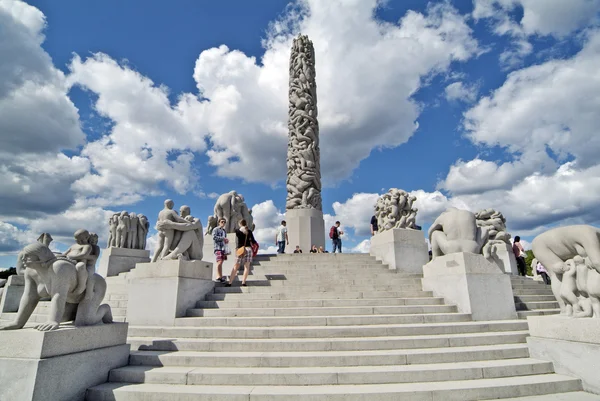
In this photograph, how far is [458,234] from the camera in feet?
25.0

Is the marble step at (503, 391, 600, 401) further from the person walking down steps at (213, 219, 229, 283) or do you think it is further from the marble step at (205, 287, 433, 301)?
→ the person walking down steps at (213, 219, 229, 283)

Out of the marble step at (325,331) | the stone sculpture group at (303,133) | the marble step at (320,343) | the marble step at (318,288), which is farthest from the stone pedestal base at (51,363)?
the stone sculpture group at (303,133)

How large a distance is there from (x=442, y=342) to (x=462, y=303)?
185 cm

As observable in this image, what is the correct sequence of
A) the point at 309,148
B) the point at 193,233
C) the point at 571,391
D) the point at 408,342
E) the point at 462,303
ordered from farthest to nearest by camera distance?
the point at 309,148
the point at 193,233
the point at 462,303
the point at 408,342
the point at 571,391

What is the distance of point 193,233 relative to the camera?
772 centimetres

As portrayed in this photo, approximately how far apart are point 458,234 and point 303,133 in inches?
497

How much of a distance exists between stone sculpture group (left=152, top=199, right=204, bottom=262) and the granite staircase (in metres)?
7.75

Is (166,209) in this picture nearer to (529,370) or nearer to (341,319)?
(341,319)

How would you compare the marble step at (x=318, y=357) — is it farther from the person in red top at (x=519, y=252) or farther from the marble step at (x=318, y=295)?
the person in red top at (x=519, y=252)

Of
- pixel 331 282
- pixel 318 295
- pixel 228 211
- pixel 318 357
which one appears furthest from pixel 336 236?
pixel 318 357

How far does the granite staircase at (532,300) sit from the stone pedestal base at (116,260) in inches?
541

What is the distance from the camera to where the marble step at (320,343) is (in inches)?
200

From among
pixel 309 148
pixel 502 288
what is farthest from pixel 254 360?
pixel 309 148

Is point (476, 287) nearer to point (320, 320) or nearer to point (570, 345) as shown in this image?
point (570, 345)
